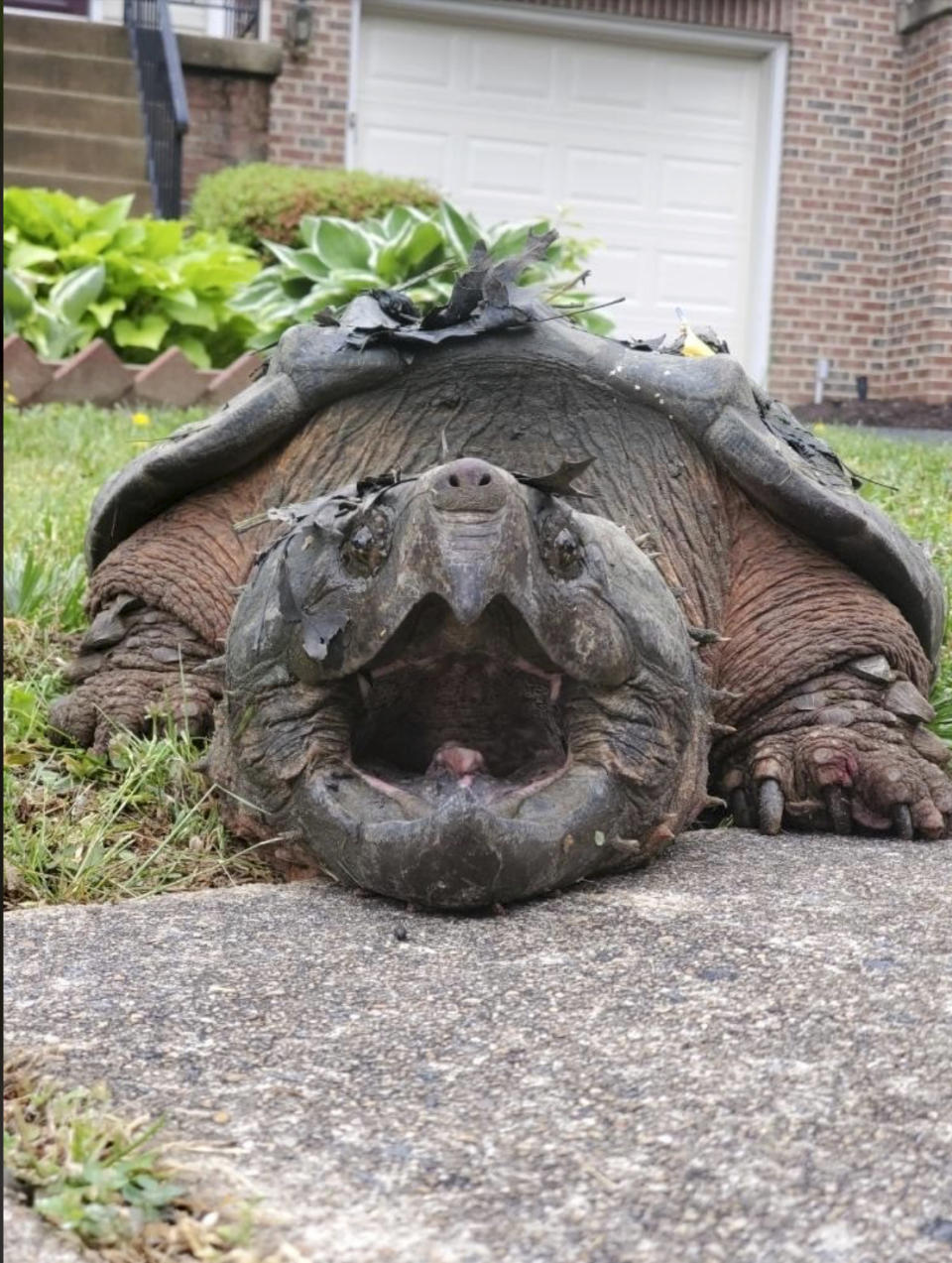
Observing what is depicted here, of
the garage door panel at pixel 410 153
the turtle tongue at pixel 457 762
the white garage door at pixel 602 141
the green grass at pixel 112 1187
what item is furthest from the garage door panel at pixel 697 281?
the green grass at pixel 112 1187

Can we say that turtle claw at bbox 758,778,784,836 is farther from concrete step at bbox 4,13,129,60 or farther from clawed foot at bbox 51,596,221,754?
concrete step at bbox 4,13,129,60

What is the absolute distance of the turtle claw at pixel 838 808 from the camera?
2.44m

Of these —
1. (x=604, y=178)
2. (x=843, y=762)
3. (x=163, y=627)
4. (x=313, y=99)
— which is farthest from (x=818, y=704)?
(x=604, y=178)

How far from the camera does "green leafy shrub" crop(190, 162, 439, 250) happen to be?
8.80 m

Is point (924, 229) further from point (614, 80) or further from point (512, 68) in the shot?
point (512, 68)

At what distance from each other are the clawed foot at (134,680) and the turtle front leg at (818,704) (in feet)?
2.90

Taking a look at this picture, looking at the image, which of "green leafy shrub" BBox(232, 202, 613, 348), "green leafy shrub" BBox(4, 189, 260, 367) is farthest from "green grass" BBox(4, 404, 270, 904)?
"green leafy shrub" BBox(4, 189, 260, 367)

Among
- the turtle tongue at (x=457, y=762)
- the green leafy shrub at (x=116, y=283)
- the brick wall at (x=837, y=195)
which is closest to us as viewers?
the turtle tongue at (x=457, y=762)

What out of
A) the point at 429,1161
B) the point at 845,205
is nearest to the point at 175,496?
the point at 429,1161

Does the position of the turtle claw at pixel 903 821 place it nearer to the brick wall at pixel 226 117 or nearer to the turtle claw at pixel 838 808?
the turtle claw at pixel 838 808

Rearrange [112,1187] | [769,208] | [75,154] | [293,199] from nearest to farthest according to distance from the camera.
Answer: [112,1187], [293,199], [75,154], [769,208]

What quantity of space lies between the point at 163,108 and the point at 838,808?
8.95 metres

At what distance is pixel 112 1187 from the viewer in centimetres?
110

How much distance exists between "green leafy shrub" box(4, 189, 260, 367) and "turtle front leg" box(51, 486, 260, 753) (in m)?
4.98
